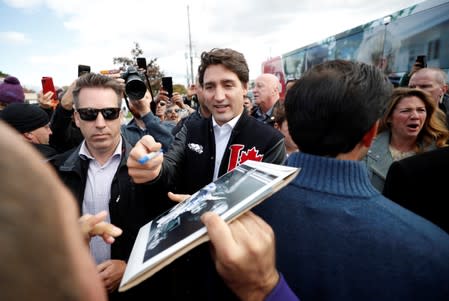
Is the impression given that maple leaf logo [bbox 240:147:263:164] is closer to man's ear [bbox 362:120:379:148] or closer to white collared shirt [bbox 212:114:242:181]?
white collared shirt [bbox 212:114:242:181]

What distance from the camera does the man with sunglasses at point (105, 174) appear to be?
5.68ft

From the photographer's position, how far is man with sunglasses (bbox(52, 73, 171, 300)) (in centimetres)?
173

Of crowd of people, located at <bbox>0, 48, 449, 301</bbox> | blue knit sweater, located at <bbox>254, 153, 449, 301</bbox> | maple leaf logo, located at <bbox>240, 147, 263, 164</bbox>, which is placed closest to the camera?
crowd of people, located at <bbox>0, 48, 449, 301</bbox>

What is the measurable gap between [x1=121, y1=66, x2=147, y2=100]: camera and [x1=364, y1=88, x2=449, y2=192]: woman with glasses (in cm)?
210

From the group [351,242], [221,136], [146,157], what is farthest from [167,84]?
[351,242]

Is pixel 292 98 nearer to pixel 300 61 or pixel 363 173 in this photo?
pixel 363 173

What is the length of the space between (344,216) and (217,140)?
138 centimetres

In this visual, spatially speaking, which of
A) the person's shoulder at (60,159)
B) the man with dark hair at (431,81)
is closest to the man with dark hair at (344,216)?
the person's shoulder at (60,159)

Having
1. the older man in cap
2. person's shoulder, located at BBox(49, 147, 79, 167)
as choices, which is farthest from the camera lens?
the older man in cap

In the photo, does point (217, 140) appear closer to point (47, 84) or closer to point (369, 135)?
point (369, 135)

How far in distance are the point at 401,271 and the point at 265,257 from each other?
0.42 meters

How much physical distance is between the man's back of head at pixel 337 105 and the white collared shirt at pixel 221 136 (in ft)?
3.69

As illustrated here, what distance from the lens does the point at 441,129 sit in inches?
93.9

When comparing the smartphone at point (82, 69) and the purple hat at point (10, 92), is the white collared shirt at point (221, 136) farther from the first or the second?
the purple hat at point (10, 92)
